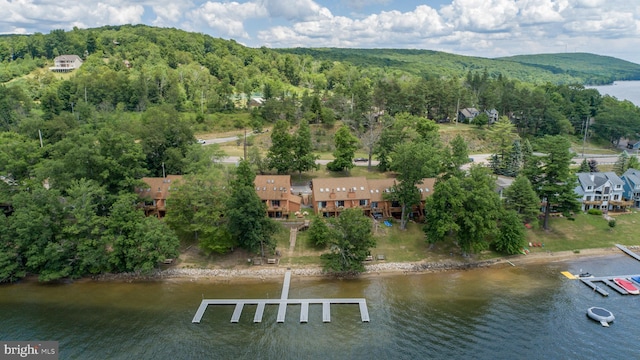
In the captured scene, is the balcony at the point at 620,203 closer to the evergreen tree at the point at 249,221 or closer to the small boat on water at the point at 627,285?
the small boat on water at the point at 627,285

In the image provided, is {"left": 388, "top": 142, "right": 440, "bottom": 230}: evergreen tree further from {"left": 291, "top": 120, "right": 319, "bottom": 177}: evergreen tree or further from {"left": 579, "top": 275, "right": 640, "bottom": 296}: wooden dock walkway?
{"left": 579, "top": 275, "right": 640, "bottom": 296}: wooden dock walkway

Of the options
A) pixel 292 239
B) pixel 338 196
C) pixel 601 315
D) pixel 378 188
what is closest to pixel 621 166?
pixel 601 315

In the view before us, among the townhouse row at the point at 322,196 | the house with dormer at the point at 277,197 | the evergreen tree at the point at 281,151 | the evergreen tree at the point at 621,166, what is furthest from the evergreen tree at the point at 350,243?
the evergreen tree at the point at 621,166

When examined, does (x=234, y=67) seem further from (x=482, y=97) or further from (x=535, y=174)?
(x=535, y=174)

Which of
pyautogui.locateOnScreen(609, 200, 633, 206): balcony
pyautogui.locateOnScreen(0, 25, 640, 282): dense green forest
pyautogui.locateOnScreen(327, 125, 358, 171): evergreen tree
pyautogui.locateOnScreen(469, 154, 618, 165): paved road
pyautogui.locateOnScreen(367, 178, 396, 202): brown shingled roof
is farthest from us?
pyautogui.locateOnScreen(469, 154, 618, 165): paved road

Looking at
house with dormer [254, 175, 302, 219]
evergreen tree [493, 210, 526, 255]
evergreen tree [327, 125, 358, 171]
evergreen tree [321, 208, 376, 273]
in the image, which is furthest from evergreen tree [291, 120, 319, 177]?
evergreen tree [493, 210, 526, 255]

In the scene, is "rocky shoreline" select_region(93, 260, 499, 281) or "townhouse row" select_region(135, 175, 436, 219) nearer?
"rocky shoreline" select_region(93, 260, 499, 281)

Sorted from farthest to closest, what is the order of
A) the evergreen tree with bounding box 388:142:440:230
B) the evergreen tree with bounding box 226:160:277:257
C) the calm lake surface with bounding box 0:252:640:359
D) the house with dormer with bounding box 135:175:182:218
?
the house with dormer with bounding box 135:175:182:218
the evergreen tree with bounding box 388:142:440:230
the evergreen tree with bounding box 226:160:277:257
the calm lake surface with bounding box 0:252:640:359

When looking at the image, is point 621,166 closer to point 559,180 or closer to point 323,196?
point 559,180
